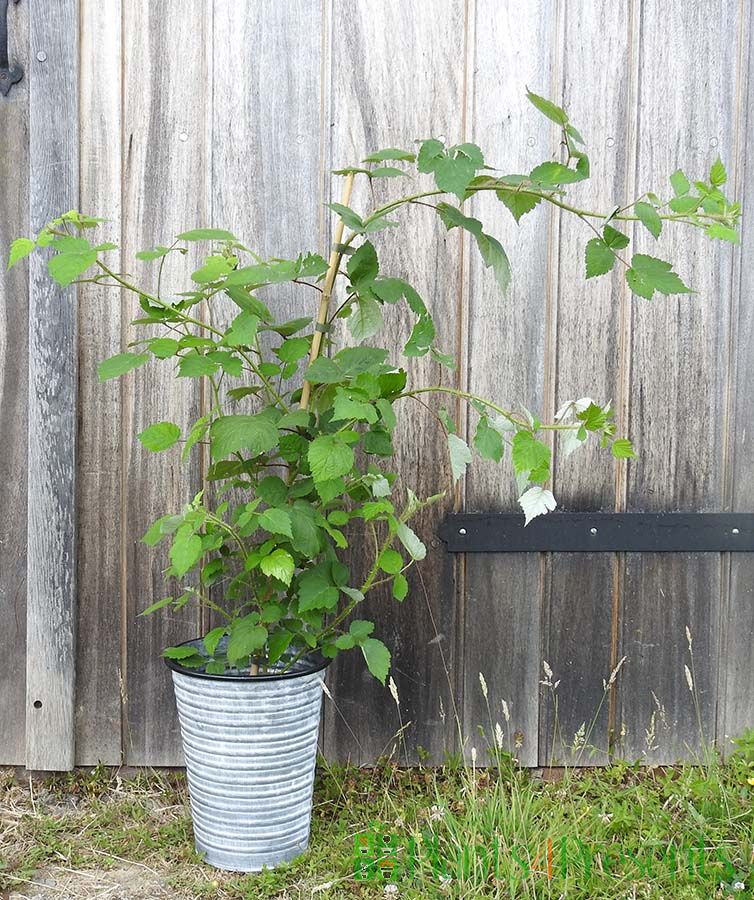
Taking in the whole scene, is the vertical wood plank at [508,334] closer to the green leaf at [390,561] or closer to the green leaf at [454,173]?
the green leaf at [390,561]

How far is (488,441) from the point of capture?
1.52 metres

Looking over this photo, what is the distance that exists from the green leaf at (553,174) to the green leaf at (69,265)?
697 mm

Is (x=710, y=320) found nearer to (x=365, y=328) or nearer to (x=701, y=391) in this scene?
(x=701, y=391)

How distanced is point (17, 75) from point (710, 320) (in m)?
1.59

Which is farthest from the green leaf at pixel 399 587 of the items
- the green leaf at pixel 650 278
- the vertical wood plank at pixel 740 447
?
the vertical wood plank at pixel 740 447

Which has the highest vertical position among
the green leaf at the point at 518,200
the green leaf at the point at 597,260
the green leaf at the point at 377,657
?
the green leaf at the point at 518,200

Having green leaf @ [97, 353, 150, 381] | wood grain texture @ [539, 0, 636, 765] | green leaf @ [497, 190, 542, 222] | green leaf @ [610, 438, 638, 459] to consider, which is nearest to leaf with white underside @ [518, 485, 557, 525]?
green leaf @ [610, 438, 638, 459]

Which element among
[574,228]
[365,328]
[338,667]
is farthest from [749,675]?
[365,328]

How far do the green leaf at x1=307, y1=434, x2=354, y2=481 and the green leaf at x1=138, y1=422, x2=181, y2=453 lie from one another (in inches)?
9.7

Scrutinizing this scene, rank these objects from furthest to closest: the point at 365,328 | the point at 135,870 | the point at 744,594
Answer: the point at 744,594
the point at 135,870
the point at 365,328

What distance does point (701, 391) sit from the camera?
2.04 m

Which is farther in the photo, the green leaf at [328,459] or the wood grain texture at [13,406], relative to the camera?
the wood grain texture at [13,406]

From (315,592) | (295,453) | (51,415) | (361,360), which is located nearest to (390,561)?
(315,592)

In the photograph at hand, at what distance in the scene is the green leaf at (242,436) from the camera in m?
1.48
